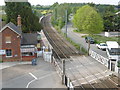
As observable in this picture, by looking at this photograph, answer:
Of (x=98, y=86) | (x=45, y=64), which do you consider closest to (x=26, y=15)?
(x=45, y=64)

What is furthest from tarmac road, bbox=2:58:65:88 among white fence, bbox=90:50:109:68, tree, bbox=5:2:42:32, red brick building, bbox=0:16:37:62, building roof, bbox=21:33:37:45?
tree, bbox=5:2:42:32

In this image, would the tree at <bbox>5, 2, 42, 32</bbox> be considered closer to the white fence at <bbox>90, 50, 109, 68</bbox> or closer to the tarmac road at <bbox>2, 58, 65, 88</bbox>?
the tarmac road at <bbox>2, 58, 65, 88</bbox>

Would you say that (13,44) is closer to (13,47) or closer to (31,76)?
(13,47)

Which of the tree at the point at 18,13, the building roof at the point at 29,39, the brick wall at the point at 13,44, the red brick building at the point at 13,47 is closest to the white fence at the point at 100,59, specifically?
the red brick building at the point at 13,47

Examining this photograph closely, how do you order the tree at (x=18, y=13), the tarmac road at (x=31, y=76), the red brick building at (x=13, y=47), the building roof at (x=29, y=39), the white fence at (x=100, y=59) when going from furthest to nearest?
the tree at (x=18, y=13) < the building roof at (x=29, y=39) < the red brick building at (x=13, y=47) < the white fence at (x=100, y=59) < the tarmac road at (x=31, y=76)

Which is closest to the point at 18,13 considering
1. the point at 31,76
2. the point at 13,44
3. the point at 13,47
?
the point at 13,44

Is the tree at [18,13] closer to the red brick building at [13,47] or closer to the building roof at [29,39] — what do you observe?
the building roof at [29,39]

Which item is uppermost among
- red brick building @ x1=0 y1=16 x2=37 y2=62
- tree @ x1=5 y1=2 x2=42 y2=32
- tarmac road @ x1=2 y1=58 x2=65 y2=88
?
tree @ x1=5 y1=2 x2=42 y2=32

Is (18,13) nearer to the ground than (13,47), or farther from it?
farther from it

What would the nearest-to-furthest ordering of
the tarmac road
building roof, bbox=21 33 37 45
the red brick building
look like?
the tarmac road, the red brick building, building roof, bbox=21 33 37 45

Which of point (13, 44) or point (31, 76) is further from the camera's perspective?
point (13, 44)

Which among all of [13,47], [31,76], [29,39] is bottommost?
[31,76]

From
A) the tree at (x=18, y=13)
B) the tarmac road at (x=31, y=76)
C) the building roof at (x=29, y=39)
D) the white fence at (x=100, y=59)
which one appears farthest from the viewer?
the tree at (x=18, y=13)

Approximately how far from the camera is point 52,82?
2119 cm
